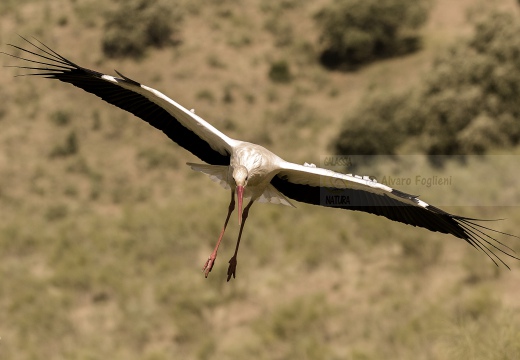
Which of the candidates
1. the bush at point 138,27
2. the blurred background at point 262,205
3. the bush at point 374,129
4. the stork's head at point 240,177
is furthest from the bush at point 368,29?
the stork's head at point 240,177

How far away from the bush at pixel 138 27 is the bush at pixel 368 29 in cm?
988

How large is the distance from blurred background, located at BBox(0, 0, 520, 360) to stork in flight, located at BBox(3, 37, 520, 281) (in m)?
3.58

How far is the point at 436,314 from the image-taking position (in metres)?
14.7

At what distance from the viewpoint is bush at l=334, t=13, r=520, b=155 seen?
2559 cm

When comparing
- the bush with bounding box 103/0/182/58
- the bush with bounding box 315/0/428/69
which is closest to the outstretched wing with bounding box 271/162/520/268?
the bush with bounding box 315/0/428/69

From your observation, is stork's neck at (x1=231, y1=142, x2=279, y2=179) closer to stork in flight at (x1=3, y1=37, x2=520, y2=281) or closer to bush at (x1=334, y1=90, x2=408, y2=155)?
stork in flight at (x1=3, y1=37, x2=520, y2=281)

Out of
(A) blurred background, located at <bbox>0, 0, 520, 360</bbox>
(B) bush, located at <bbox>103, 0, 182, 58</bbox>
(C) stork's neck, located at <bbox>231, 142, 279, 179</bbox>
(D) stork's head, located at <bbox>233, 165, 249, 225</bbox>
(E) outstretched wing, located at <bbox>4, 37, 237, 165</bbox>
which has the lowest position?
(D) stork's head, located at <bbox>233, 165, 249, 225</bbox>

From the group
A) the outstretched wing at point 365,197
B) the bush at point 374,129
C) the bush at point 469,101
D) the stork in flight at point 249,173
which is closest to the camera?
the outstretched wing at point 365,197

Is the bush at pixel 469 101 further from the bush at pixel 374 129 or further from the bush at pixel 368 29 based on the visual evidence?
the bush at pixel 368 29

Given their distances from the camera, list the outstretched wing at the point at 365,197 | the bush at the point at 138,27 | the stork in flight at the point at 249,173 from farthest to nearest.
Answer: the bush at the point at 138,27 < the stork in flight at the point at 249,173 < the outstretched wing at the point at 365,197

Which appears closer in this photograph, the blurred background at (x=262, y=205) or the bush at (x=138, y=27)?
the blurred background at (x=262, y=205)

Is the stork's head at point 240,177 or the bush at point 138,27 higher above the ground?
the bush at point 138,27

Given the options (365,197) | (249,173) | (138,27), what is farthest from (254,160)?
(138,27)

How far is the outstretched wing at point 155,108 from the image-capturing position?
8.15 meters
